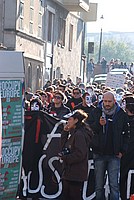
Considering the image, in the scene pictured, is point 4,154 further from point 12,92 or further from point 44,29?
point 44,29

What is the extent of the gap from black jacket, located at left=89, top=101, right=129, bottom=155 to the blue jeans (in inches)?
6.0

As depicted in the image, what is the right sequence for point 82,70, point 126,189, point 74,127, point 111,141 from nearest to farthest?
point 74,127 < point 111,141 < point 126,189 < point 82,70

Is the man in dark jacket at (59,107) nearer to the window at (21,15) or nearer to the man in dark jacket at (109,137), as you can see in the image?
the man in dark jacket at (109,137)

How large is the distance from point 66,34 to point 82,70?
29.7ft

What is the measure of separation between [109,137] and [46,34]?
25184 mm

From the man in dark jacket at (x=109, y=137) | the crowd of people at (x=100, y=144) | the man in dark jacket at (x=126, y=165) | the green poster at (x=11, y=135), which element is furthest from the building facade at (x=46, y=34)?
the green poster at (x=11, y=135)

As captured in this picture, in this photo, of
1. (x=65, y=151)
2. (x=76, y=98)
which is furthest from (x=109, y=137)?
(x=76, y=98)

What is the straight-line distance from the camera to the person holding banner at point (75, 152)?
8.32 m

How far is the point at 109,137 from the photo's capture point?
9.20 meters

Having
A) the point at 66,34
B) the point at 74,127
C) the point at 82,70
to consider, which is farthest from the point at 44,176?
the point at 82,70

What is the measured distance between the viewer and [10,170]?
26.3 ft

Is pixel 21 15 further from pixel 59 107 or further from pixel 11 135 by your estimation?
pixel 11 135

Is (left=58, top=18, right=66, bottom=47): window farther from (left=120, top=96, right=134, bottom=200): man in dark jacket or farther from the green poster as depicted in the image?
the green poster

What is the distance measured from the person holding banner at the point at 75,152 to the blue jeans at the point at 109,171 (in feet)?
2.89
